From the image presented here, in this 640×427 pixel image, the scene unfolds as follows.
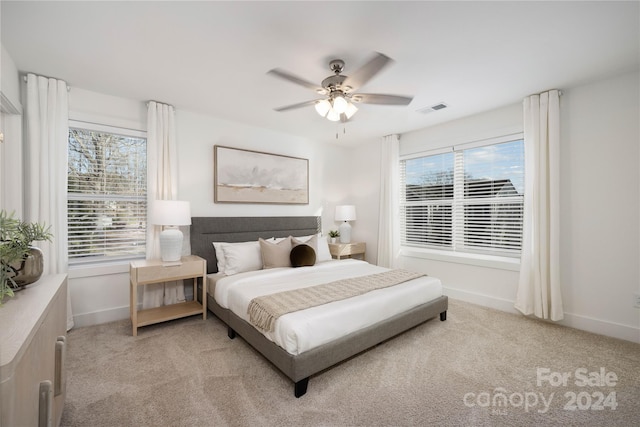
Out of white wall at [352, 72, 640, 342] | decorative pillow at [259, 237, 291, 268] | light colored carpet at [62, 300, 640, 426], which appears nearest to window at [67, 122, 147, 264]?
light colored carpet at [62, 300, 640, 426]

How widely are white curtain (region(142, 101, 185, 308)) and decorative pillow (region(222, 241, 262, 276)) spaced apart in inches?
30.1

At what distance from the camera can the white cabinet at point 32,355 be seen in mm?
804

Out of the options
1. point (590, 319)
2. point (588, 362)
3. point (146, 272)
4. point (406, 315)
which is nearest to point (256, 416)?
point (406, 315)

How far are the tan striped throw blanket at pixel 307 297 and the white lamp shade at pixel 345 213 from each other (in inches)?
75.3

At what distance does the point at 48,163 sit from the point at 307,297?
2834mm

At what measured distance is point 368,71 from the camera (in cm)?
201

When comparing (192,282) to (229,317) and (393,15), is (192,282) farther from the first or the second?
(393,15)

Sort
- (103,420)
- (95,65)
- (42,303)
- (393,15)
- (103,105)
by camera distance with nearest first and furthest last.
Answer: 1. (42,303)
2. (103,420)
3. (393,15)
4. (95,65)
5. (103,105)

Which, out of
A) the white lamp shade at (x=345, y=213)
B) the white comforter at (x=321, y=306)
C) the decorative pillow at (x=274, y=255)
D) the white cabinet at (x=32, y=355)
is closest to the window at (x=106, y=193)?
the white comforter at (x=321, y=306)

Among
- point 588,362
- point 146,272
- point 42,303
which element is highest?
point 42,303

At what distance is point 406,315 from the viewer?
2.64m

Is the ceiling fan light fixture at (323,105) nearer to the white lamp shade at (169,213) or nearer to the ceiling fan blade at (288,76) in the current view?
the ceiling fan blade at (288,76)

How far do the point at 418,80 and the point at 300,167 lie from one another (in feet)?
7.78

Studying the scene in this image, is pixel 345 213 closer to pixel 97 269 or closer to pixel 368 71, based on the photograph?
pixel 368 71
